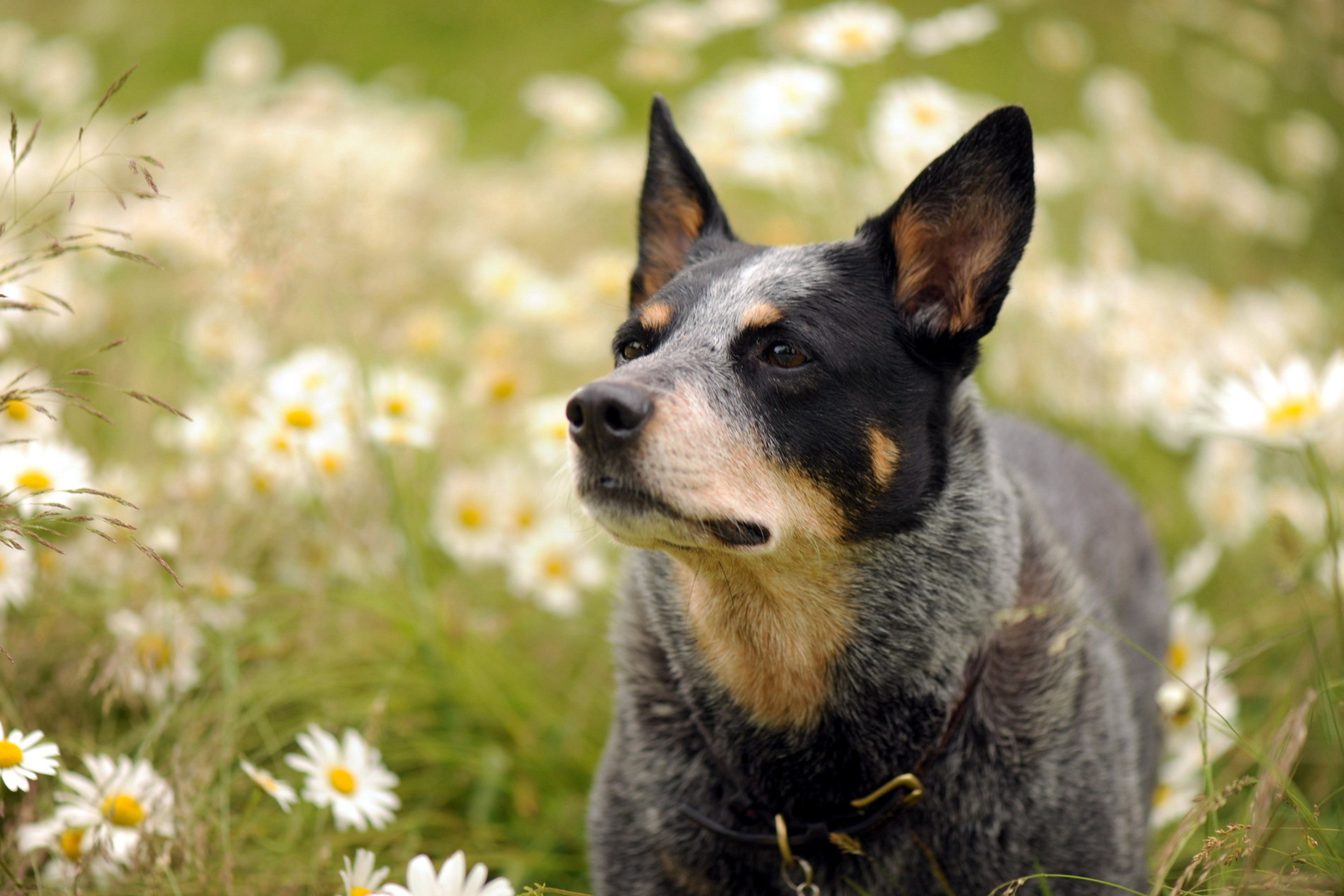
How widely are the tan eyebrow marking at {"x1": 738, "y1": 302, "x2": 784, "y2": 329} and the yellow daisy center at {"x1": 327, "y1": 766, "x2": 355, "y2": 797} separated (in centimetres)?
135

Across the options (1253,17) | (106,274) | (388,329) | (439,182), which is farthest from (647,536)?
(1253,17)

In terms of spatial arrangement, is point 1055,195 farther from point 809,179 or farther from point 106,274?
point 106,274

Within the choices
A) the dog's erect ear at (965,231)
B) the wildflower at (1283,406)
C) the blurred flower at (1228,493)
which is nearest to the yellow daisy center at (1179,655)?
the blurred flower at (1228,493)

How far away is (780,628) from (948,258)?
0.93 m

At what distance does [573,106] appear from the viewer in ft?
17.3

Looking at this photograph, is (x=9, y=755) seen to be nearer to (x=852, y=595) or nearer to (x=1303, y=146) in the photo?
(x=852, y=595)

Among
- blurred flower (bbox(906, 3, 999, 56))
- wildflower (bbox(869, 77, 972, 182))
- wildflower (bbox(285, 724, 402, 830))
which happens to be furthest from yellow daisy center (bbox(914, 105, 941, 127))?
wildflower (bbox(285, 724, 402, 830))

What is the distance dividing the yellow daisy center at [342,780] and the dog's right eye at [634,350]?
1.15 meters

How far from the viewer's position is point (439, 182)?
23.8ft

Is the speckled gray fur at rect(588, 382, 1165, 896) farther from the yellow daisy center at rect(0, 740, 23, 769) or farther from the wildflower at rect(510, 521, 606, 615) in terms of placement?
the yellow daisy center at rect(0, 740, 23, 769)

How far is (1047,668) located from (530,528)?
1.89m

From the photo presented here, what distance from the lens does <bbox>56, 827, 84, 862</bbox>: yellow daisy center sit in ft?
7.25

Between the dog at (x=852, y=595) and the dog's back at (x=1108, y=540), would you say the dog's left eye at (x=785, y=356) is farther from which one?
the dog's back at (x=1108, y=540)

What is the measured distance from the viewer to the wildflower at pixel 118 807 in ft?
7.22
